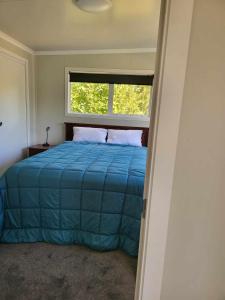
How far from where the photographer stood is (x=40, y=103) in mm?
4297

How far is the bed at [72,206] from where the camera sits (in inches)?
75.8

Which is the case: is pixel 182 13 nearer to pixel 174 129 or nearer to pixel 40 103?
pixel 174 129

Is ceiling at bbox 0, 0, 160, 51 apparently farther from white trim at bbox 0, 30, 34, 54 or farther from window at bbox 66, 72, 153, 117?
window at bbox 66, 72, 153, 117

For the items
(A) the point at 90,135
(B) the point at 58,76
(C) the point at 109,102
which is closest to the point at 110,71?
(C) the point at 109,102

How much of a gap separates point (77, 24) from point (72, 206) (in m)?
2.31

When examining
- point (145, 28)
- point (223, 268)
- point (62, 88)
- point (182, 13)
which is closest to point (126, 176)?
point (223, 268)

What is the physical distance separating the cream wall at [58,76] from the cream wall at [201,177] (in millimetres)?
3364

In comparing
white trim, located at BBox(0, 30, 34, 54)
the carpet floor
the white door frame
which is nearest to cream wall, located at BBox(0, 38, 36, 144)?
white trim, located at BBox(0, 30, 34, 54)

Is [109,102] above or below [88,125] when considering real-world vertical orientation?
above

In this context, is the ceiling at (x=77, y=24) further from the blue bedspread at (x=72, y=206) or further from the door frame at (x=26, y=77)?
the blue bedspread at (x=72, y=206)

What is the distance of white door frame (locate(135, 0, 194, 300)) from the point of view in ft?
2.16

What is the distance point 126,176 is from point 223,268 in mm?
1245

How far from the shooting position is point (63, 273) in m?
1.69

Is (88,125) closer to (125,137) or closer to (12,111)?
(125,137)
